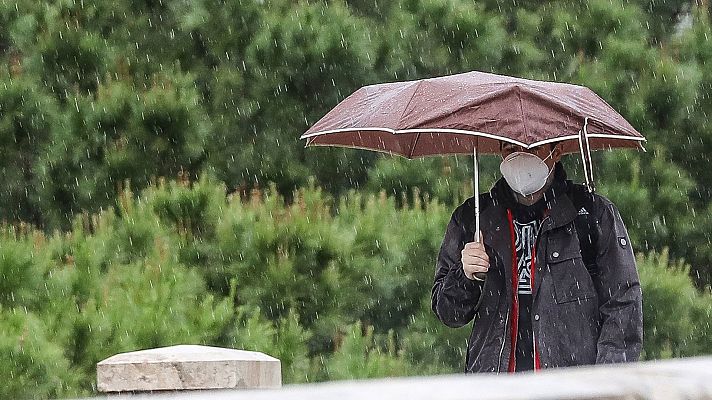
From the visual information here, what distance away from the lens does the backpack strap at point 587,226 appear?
337cm

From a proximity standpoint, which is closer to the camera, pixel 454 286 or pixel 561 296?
pixel 561 296

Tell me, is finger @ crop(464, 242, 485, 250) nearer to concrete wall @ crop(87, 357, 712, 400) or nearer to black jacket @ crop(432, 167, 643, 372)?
black jacket @ crop(432, 167, 643, 372)

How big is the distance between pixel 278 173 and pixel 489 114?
4.15 meters

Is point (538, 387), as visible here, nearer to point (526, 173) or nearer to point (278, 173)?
point (526, 173)

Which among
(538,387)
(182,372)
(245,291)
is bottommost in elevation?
(245,291)

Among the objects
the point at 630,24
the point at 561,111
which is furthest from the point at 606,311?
the point at 630,24

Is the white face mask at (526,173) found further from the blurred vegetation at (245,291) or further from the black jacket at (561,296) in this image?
the blurred vegetation at (245,291)

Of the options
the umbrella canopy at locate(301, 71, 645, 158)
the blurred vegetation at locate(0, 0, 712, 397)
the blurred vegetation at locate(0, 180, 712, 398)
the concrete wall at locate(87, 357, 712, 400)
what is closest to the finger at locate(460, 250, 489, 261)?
the umbrella canopy at locate(301, 71, 645, 158)

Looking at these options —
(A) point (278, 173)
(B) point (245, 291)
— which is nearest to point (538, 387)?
(B) point (245, 291)

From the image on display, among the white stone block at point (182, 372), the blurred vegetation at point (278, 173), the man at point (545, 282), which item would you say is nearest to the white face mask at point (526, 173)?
the man at point (545, 282)

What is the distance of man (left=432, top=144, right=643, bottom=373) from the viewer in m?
3.29

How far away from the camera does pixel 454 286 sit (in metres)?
3.40

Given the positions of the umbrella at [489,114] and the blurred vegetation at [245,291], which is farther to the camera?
the blurred vegetation at [245,291]

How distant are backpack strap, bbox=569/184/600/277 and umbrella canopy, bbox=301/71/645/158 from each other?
13 cm
